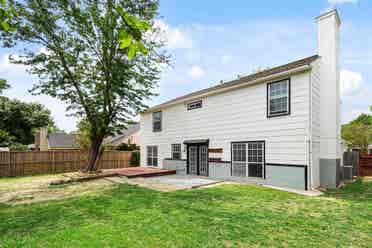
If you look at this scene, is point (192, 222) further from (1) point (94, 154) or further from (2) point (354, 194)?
(1) point (94, 154)

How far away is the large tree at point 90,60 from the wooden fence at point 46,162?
382 centimetres

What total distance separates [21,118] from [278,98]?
37.8m

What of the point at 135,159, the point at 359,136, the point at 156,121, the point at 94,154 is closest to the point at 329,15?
the point at 156,121

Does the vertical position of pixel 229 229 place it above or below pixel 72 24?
below

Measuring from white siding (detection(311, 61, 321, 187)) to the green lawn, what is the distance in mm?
1669

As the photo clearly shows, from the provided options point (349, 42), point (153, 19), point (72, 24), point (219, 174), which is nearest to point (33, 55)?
point (72, 24)

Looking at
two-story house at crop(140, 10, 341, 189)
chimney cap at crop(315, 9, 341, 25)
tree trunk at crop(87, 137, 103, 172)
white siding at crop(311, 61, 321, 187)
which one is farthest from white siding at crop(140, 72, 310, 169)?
tree trunk at crop(87, 137, 103, 172)

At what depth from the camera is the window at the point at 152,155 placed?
1622cm

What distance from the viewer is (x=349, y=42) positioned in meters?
10.6

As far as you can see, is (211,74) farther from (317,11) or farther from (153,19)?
(317,11)

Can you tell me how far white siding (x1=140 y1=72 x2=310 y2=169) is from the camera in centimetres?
838

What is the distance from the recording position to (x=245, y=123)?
1025 cm

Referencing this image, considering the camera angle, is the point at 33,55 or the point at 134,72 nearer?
the point at 33,55

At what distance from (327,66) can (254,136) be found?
4.36 metres
